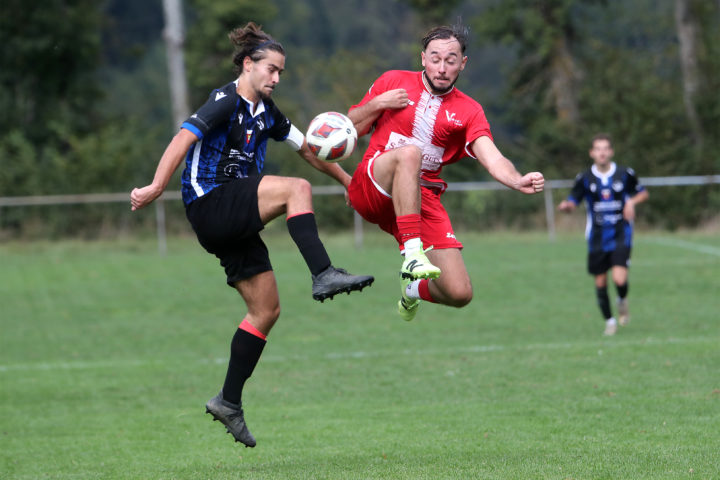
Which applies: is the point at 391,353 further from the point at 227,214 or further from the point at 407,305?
the point at 227,214

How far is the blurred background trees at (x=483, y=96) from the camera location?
1043 inches

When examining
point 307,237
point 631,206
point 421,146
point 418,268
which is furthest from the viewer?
point 631,206

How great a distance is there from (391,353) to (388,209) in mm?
4792

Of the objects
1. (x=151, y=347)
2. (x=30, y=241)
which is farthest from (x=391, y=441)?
(x=30, y=241)

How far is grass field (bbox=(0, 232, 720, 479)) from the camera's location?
21.6 ft

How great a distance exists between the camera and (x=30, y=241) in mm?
23781

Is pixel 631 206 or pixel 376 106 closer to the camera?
pixel 376 106

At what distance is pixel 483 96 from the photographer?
3562 cm

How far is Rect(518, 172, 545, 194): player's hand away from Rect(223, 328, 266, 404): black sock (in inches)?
75.5

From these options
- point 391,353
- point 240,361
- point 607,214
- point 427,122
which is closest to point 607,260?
point 607,214

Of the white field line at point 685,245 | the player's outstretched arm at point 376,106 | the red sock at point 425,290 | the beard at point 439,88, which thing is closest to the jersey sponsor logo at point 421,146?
the player's outstretched arm at point 376,106

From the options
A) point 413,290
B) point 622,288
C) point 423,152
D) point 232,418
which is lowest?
point 232,418

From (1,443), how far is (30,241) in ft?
55.5

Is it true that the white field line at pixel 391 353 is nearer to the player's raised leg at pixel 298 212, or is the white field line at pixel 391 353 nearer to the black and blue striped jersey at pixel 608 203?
the black and blue striped jersey at pixel 608 203
